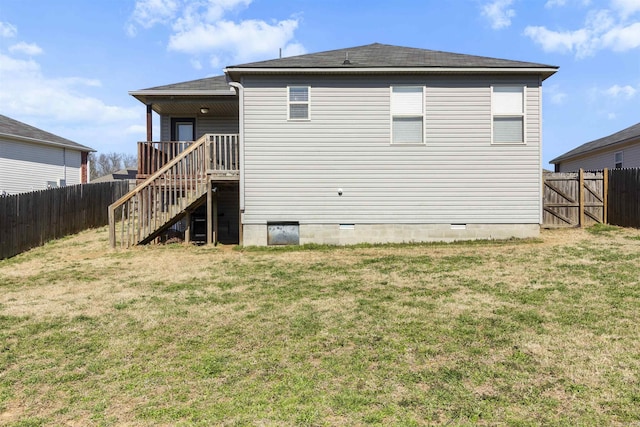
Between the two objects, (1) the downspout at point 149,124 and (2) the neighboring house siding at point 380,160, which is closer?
(2) the neighboring house siding at point 380,160

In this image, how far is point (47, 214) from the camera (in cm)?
1269

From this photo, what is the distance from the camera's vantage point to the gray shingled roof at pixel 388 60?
1026 cm

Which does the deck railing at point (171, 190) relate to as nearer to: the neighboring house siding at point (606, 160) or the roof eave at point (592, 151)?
the roof eave at point (592, 151)

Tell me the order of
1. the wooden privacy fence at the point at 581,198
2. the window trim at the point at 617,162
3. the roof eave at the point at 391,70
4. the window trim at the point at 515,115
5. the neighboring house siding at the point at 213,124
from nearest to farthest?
the roof eave at the point at 391,70 → the window trim at the point at 515,115 → the wooden privacy fence at the point at 581,198 → the neighboring house siding at the point at 213,124 → the window trim at the point at 617,162

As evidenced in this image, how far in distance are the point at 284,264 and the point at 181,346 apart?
431cm

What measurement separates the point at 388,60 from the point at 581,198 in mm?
7560

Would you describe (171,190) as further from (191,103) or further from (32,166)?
(32,166)

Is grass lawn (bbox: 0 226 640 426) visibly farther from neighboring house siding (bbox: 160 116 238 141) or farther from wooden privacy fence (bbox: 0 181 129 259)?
neighboring house siding (bbox: 160 116 238 141)

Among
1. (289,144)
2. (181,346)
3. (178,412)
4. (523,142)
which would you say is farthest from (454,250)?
(178,412)

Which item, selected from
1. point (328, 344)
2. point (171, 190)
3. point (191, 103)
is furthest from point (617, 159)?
point (328, 344)

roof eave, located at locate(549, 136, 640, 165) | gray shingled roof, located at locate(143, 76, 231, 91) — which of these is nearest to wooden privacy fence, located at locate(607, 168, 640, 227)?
roof eave, located at locate(549, 136, 640, 165)

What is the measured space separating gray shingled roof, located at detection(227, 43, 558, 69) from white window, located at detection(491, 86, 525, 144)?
655mm

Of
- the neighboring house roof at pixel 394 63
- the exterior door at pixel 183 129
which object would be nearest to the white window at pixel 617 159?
the neighboring house roof at pixel 394 63

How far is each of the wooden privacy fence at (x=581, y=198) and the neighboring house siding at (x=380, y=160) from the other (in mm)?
2427
